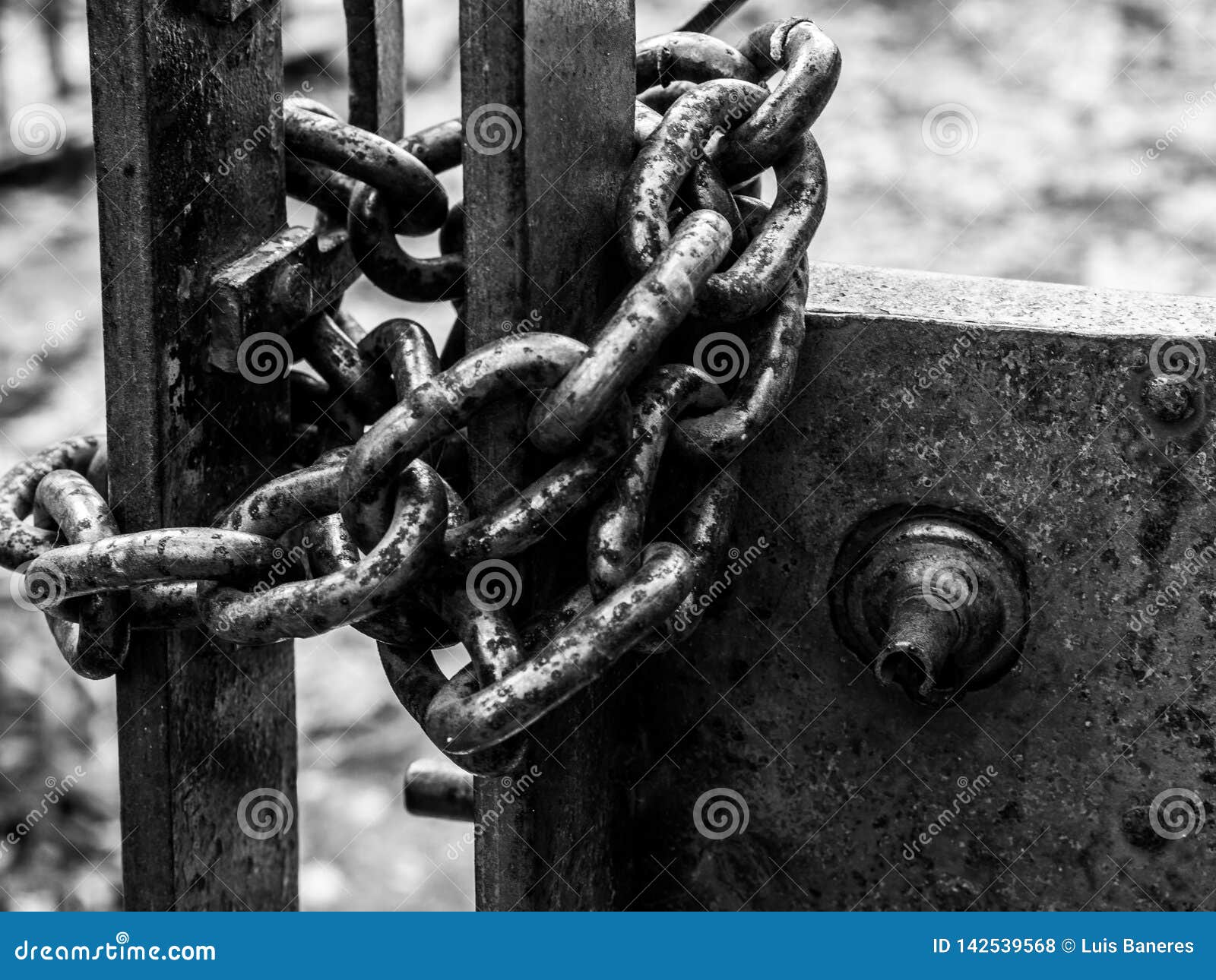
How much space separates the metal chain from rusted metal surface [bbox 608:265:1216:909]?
94mm

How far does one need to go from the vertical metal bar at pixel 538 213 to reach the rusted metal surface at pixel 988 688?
0.11 m

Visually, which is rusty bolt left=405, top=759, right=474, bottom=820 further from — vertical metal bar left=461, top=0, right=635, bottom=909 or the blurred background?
the blurred background

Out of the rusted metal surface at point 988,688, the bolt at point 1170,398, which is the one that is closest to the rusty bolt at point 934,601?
the rusted metal surface at point 988,688

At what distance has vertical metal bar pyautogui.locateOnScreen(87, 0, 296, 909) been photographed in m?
0.83

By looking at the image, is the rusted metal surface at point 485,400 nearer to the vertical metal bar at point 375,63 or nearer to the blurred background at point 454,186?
the vertical metal bar at point 375,63

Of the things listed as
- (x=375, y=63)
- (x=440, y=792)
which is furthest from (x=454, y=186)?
(x=440, y=792)

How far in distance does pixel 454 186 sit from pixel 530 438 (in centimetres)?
151

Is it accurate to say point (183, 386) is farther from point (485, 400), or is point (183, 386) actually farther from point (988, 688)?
point (988, 688)

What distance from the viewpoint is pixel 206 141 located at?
0.87 meters

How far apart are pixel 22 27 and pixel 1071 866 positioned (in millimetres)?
3024

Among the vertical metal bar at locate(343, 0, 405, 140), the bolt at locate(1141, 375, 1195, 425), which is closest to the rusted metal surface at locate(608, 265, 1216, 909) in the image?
the bolt at locate(1141, 375, 1195, 425)

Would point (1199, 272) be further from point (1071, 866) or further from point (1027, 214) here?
point (1071, 866)

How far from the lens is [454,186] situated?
218cm

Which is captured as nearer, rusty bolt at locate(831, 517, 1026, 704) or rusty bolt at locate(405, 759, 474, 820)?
rusty bolt at locate(831, 517, 1026, 704)
